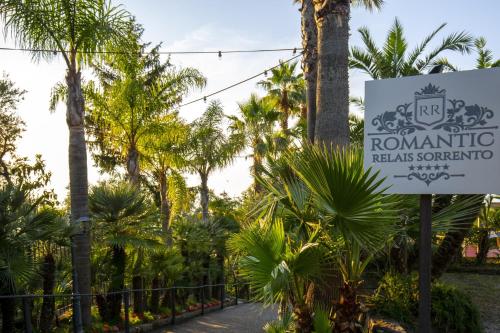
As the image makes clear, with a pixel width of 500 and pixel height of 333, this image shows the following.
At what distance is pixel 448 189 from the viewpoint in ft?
16.1

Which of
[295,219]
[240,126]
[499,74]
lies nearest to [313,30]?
[295,219]

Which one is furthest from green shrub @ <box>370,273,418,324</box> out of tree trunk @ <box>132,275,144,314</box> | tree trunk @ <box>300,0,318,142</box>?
tree trunk @ <box>132,275,144,314</box>

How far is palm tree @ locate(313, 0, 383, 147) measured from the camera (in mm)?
7684

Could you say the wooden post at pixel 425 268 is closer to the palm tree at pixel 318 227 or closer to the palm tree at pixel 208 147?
the palm tree at pixel 318 227

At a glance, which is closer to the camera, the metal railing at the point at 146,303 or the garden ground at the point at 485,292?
the metal railing at the point at 146,303

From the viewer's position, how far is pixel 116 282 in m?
10.8

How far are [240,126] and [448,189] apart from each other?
2242 centimetres

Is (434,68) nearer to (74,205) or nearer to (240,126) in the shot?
(74,205)

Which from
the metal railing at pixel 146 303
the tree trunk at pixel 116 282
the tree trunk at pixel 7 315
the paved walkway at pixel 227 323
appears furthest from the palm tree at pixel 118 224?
the tree trunk at pixel 7 315

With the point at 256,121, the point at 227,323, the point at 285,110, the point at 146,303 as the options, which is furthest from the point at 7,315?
the point at 285,110

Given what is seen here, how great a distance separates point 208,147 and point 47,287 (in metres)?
13.6

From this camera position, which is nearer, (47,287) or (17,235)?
(17,235)

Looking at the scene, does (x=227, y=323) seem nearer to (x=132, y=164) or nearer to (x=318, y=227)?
(x=318, y=227)

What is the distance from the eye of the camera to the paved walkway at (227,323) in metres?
10.2
